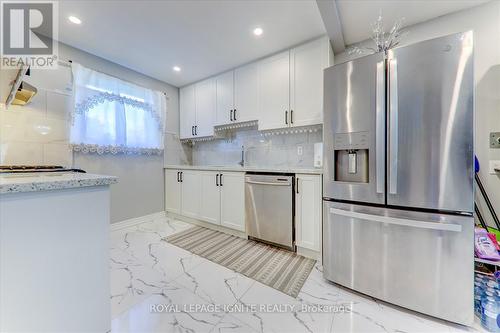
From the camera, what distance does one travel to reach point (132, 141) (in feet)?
9.64

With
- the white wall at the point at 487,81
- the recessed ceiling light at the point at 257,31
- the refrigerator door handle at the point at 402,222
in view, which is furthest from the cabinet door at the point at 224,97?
the white wall at the point at 487,81

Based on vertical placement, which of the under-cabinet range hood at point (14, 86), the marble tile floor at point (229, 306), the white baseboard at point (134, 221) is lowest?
the marble tile floor at point (229, 306)

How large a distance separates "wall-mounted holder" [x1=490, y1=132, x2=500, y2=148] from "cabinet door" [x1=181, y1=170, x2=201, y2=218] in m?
3.18

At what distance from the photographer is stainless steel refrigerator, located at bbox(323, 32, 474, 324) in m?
1.18

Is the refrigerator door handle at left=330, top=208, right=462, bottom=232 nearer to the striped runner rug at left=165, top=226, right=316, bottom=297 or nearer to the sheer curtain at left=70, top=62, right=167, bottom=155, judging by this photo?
the striped runner rug at left=165, top=226, right=316, bottom=297

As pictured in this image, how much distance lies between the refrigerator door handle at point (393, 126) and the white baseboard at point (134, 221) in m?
3.26

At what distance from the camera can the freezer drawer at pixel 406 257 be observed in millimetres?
1188

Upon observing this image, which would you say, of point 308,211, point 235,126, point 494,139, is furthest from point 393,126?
point 235,126

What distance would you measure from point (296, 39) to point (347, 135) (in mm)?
1458

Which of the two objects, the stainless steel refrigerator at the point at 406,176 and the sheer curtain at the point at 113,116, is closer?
the stainless steel refrigerator at the point at 406,176

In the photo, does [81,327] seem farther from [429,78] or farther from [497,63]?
[497,63]

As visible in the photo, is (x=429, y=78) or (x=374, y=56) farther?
(x=374, y=56)

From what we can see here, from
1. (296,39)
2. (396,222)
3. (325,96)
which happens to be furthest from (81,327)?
(296,39)

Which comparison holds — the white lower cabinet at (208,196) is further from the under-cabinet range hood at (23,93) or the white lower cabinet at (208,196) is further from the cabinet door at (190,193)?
the under-cabinet range hood at (23,93)
